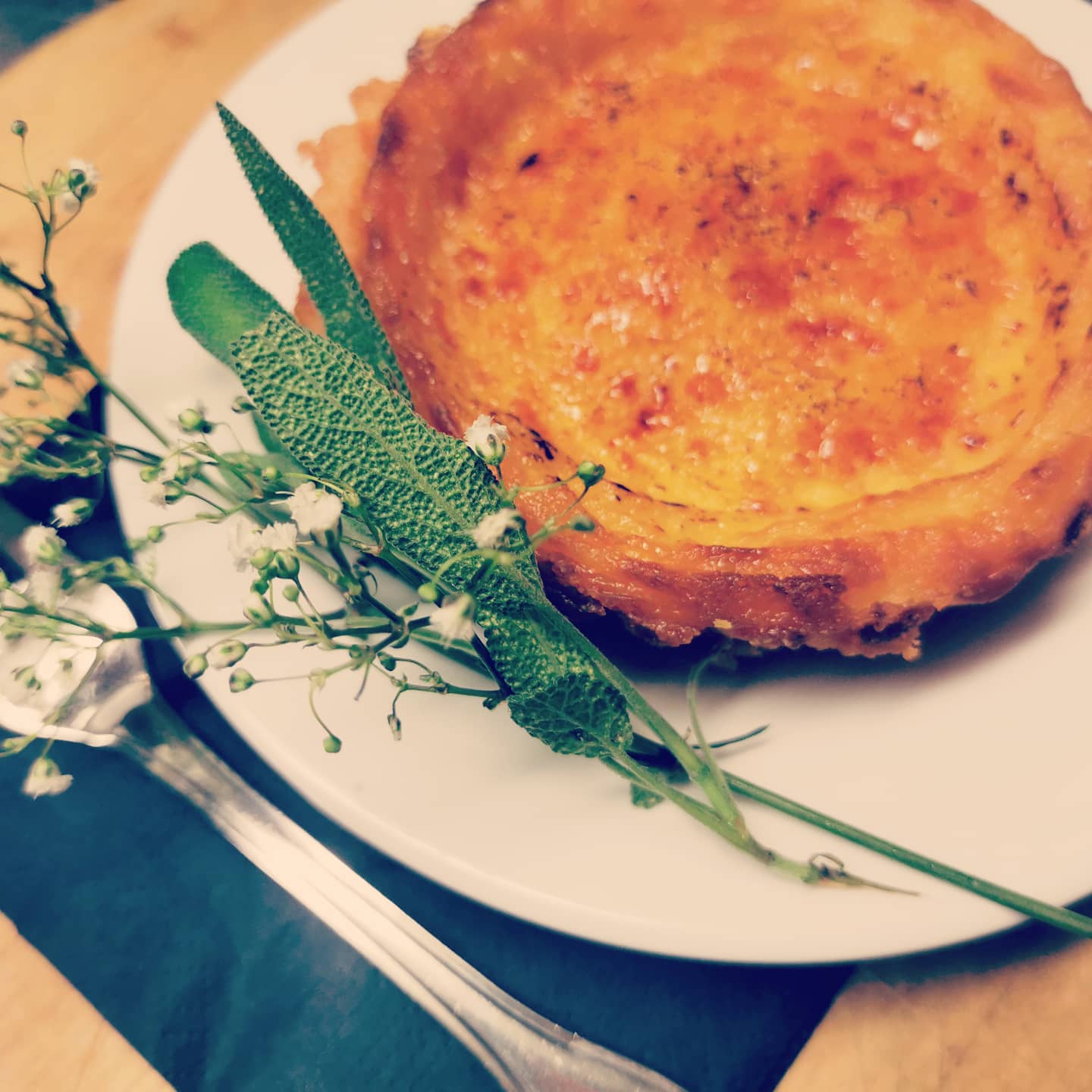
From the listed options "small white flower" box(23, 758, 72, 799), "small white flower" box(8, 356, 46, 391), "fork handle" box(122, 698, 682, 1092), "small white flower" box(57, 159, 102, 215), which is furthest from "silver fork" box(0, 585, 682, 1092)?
"small white flower" box(57, 159, 102, 215)

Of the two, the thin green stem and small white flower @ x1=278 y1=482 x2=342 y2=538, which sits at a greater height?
small white flower @ x1=278 y1=482 x2=342 y2=538

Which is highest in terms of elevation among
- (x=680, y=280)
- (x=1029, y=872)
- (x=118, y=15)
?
(x=118, y=15)

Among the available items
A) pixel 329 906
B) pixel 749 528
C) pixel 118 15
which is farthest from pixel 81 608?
pixel 118 15

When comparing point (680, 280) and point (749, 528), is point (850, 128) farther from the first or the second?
point (749, 528)

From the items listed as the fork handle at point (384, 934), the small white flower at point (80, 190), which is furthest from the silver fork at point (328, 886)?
Answer: the small white flower at point (80, 190)

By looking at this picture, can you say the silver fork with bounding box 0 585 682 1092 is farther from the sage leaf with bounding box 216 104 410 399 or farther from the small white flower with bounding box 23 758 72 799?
the sage leaf with bounding box 216 104 410 399
